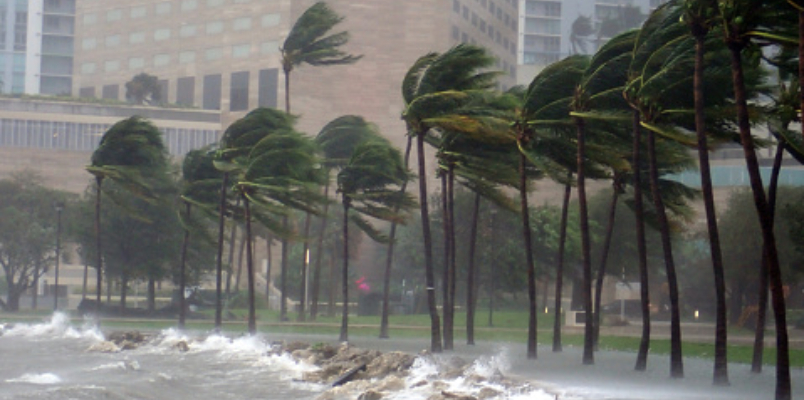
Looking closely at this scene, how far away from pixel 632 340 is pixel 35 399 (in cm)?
2578

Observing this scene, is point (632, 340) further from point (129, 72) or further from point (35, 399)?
point (129, 72)

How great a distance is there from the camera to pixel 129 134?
49.7 meters

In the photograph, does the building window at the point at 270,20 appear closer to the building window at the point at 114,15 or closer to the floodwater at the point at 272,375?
the building window at the point at 114,15

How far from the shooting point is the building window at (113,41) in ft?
401

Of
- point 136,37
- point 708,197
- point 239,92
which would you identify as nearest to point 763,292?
point 708,197

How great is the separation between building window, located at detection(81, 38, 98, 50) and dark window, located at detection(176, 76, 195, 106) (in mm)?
13104

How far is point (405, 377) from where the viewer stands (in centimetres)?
2581

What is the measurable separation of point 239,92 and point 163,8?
605 inches

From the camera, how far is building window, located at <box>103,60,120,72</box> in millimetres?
122062

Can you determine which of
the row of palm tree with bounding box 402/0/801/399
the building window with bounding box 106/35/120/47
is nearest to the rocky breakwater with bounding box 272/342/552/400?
the row of palm tree with bounding box 402/0/801/399

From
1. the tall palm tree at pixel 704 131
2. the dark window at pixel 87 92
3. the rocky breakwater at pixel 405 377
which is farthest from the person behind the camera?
the dark window at pixel 87 92

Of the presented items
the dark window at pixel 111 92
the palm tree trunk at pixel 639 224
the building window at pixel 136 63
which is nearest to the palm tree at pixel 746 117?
the palm tree trunk at pixel 639 224

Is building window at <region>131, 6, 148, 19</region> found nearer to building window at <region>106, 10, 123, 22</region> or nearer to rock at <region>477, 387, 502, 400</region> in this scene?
building window at <region>106, 10, 123, 22</region>

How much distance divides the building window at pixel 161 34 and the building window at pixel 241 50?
383 inches
